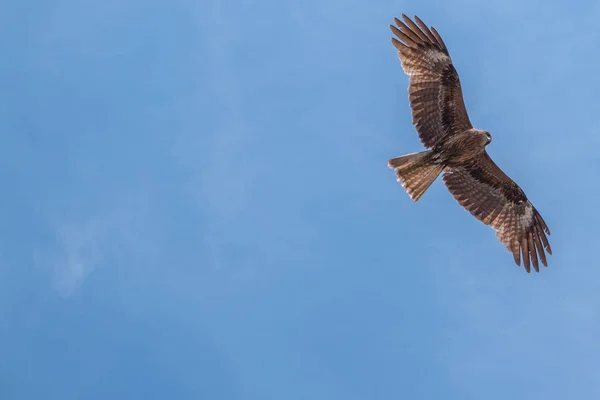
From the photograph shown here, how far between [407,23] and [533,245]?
205 inches

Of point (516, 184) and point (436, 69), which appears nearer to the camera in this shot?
point (436, 69)

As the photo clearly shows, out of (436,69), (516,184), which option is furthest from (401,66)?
(516,184)

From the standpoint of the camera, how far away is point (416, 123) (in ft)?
57.8

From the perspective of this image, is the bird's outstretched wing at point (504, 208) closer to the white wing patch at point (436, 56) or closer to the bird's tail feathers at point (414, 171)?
the bird's tail feathers at point (414, 171)

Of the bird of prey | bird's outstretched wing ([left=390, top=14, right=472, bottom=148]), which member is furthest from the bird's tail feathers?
bird's outstretched wing ([left=390, top=14, right=472, bottom=148])

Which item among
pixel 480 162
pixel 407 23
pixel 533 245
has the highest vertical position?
pixel 407 23

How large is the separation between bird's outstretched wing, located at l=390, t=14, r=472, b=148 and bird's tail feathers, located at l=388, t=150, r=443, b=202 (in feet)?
1.67

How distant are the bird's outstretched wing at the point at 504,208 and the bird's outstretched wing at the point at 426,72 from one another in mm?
1741

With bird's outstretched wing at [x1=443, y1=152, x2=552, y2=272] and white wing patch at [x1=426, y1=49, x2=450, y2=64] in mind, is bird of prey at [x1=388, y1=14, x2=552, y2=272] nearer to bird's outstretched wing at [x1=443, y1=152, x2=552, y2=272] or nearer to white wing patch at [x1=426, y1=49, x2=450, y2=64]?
white wing patch at [x1=426, y1=49, x2=450, y2=64]

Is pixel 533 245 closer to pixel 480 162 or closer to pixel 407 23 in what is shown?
pixel 480 162

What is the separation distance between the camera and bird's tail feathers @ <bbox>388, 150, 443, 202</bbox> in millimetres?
17547

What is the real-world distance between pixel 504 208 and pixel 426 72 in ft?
11.8

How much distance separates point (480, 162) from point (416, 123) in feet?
5.97

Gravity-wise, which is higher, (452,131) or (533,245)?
(452,131)
